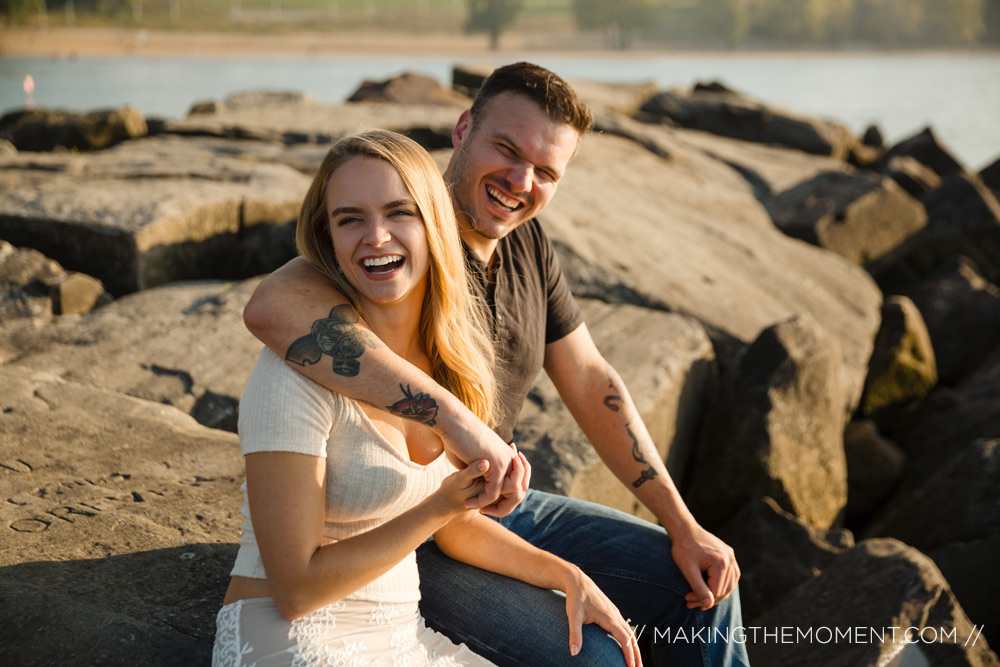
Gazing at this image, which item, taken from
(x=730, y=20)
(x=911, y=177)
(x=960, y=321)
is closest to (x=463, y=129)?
(x=960, y=321)

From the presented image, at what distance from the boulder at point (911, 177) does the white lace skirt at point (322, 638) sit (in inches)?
310

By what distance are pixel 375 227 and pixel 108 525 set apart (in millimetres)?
1213

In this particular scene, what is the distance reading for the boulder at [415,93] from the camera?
8664mm

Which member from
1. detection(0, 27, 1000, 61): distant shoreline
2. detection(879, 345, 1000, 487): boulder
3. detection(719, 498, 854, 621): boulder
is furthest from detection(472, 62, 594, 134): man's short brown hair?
detection(0, 27, 1000, 61): distant shoreline

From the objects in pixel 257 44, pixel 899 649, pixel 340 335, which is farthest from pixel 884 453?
pixel 257 44

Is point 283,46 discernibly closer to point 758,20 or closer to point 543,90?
point 758,20

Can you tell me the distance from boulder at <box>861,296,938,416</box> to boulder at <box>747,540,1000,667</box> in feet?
8.19

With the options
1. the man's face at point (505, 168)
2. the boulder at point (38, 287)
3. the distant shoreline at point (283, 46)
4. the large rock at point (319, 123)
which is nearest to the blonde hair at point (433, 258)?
the man's face at point (505, 168)

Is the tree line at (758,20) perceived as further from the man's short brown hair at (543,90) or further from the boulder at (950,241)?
the man's short brown hair at (543,90)

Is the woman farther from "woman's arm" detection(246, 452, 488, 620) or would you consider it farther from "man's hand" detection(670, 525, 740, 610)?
"man's hand" detection(670, 525, 740, 610)

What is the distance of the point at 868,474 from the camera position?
15.1 ft

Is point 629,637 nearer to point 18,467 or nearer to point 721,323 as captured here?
point 18,467

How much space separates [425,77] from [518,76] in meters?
6.93

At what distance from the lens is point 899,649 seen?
8.88 ft
